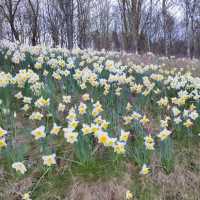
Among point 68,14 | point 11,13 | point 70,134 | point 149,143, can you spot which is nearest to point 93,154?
point 70,134

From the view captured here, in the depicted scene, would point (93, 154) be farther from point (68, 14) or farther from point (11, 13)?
point (11, 13)

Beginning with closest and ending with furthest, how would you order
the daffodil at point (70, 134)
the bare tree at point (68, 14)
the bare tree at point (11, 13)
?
the daffodil at point (70, 134) → the bare tree at point (68, 14) → the bare tree at point (11, 13)

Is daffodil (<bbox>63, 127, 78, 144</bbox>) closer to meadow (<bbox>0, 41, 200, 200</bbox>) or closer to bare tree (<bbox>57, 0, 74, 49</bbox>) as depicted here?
meadow (<bbox>0, 41, 200, 200</bbox>)

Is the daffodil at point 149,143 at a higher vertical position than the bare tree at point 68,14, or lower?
lower

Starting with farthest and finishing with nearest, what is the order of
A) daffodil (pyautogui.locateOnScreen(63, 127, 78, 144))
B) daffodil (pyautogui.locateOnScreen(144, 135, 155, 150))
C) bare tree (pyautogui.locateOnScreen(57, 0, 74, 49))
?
bare tree (pyautogui.locateOnScreen(57, 0, 74, 49))
daffodil (pyautogui.locateOnScreen(144, 135, 155, 150))
daffodil (pyautogui.locateOnScreen(63, 127, 78, 144))

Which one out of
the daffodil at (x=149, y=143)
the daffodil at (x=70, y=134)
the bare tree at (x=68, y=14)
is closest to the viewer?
the daffodil at (x=70, y=134)

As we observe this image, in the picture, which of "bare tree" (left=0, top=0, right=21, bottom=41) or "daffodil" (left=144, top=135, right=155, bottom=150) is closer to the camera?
"daffodil" (left=144, top=135, right=155, bottom=150)

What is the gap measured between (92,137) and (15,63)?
249 cm

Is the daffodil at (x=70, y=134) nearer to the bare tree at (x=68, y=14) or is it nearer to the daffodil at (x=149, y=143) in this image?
the daffodil at (x=149, y=143)

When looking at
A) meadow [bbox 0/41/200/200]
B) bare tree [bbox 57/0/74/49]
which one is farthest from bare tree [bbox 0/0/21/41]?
meadow [bbox 0/41/200/200]

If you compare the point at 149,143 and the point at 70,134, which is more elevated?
the point at 70,134

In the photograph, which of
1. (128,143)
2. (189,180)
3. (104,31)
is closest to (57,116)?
(128,143)

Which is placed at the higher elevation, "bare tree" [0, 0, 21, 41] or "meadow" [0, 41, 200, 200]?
"bare tree" [0, 0, 21, 41]

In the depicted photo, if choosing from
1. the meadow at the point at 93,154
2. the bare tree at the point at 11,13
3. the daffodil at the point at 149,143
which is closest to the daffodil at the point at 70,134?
the meadow at the point at 93,154
